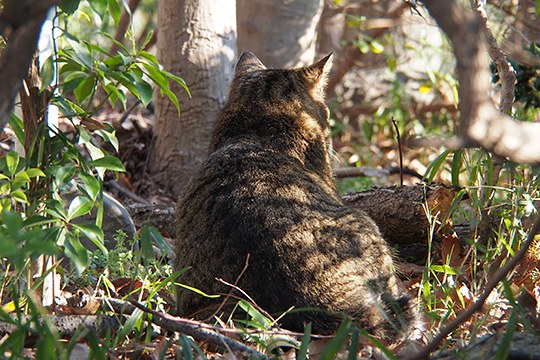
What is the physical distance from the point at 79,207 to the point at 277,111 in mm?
1523

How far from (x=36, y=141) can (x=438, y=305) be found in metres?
1.90

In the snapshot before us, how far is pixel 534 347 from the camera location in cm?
205

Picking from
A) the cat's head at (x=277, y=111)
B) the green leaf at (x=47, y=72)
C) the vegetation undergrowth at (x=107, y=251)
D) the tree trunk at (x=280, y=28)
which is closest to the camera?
the vegetation undergrowth at (x=107, y=251)

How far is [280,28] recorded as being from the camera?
583 centimetres

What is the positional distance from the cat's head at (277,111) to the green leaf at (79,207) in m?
1.23

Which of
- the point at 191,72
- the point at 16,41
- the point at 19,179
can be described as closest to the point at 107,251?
the point at 19,179

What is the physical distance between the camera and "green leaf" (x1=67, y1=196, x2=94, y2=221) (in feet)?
7.72

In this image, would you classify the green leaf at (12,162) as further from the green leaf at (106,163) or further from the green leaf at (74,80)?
the green leaf at (74,80)

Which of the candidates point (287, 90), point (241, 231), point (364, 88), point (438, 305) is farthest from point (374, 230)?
point (364, 88)

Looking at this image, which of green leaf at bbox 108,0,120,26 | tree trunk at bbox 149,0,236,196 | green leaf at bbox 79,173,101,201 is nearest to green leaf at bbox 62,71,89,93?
green leaf at bbox 108,0,120,26

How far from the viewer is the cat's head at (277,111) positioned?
3561mm

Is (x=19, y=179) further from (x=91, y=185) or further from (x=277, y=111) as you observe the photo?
(x=277, y=111)

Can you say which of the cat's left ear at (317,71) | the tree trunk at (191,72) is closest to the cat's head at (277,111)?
the cat's left ear at (317,71)

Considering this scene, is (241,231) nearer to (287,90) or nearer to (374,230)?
(374,230)
